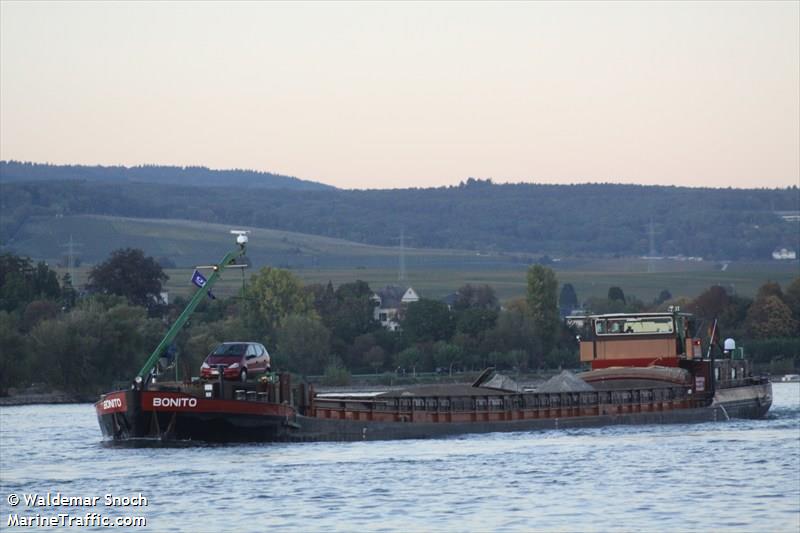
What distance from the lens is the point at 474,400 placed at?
7588 cm

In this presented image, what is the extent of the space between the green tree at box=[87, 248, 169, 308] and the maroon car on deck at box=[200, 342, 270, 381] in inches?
4301

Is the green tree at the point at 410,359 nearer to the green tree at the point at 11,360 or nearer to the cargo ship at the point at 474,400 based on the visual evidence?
the green tree at the point at 11,360

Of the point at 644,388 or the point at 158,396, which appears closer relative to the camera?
the point at 158,396

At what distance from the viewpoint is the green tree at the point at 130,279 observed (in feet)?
575

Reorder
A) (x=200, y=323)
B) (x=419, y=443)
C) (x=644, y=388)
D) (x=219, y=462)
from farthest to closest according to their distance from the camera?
1. (x=200, y=323)
2. (x=644, y=388)
3. (x=419, y=443)
4. (x=219, y=462)

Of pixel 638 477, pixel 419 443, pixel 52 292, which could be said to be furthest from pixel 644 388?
pixel 52 292

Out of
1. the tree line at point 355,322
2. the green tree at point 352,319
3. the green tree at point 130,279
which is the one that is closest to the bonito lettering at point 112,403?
the tree line at point 355,322

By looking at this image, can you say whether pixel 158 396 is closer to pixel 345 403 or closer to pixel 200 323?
pixel 345 403

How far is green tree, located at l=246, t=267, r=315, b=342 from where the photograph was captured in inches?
6816

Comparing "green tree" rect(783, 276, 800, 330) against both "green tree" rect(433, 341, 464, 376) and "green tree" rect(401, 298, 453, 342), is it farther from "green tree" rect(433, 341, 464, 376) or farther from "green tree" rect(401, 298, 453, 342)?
"green tree" rect(433, 341, 464, 376)

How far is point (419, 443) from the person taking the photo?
67.9 m

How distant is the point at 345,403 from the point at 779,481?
2312 cm

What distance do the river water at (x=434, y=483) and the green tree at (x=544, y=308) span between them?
105886 millimetres

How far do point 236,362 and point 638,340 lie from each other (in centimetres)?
3292
